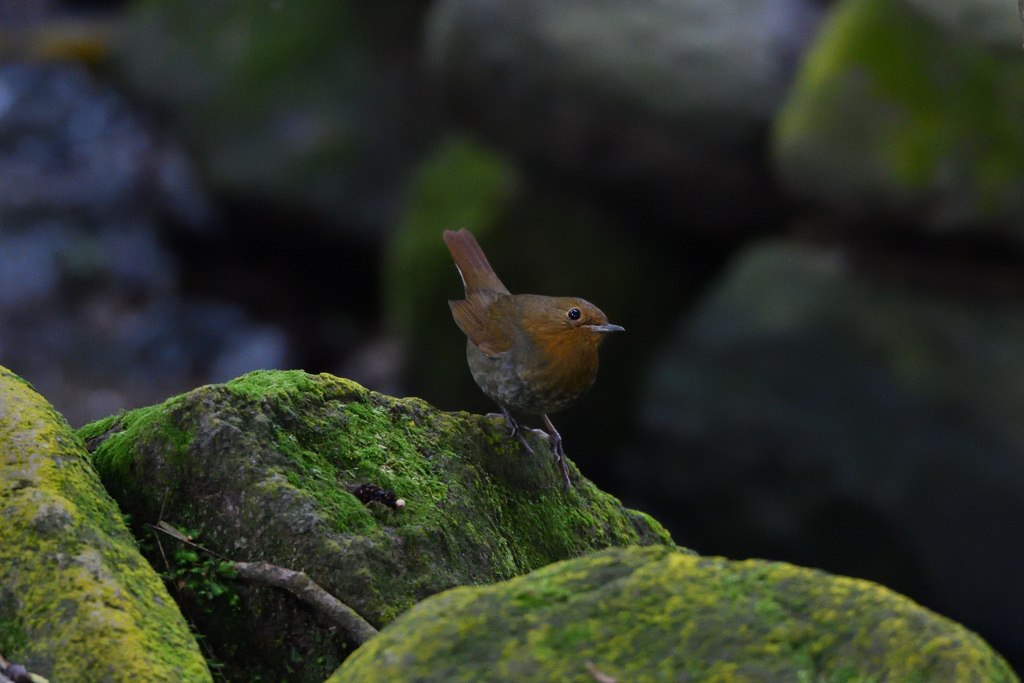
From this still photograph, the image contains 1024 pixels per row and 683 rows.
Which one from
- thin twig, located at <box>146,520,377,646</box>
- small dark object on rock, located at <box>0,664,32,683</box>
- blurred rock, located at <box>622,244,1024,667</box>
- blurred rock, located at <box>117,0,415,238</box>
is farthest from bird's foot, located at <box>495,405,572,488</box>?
blurred rock, located at <box>117,0,415,238</box>

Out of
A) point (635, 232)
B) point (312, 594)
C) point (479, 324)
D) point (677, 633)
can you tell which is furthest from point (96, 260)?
point (677, 633)

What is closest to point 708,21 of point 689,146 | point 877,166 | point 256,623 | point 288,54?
point 689,146

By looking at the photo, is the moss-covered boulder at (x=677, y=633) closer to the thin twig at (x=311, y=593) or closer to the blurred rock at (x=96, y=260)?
the thin twig at (x=311, y=593)

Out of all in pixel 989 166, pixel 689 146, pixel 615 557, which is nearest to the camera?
pixel 615 557

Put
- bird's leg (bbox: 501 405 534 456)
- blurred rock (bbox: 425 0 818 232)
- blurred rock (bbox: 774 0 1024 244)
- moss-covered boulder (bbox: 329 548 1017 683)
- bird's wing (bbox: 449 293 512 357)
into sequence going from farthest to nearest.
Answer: blurred rock (bbox: 425 0 818 232), blurred rock (bbox: 774 0 1024 244), bird's wing (bbox: 449 293 512 357), bird's leg (bbox: 501 405 534 456), moss-covered boulder (bbox: 329 548 1017 683)

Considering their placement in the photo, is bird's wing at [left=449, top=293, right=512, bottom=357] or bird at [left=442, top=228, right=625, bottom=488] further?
bird's wing at [left=449, top=293, right=512, bottom=357]

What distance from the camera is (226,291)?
40.5 feet

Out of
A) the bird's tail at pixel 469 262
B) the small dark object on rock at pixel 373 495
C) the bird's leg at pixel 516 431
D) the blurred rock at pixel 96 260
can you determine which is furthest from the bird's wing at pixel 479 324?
the blurred rock at pixel 96 260

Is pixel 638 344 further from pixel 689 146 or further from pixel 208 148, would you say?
pixel 208 148

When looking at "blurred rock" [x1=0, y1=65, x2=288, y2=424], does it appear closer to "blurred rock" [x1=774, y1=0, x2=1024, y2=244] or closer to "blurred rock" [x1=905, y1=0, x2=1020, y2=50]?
"blurred rock" [x1=774, y1=0, x2=1024, y2=244]

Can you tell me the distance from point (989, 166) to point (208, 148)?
8.78 metres

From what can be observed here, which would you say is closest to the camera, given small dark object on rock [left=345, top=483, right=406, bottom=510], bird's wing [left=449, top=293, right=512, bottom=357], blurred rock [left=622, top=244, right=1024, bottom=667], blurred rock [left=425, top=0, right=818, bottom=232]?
small dark object on rock [left=345, top=483, right=406, bottom=510]

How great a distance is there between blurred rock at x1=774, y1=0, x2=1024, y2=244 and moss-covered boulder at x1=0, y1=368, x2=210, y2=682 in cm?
666

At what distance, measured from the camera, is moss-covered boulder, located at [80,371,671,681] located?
2.55 m
